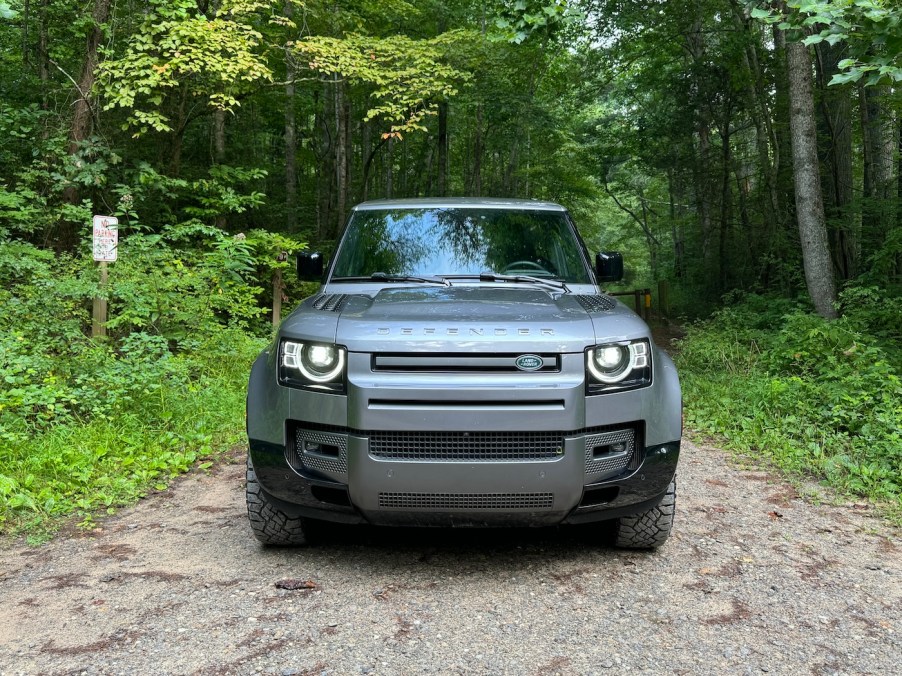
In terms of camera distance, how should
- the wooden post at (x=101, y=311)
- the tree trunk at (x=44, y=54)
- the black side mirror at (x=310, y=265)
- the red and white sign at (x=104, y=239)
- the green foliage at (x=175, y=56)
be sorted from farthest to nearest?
the tree trunk at (x=44, y=54) → the green foliage at (x=175, y=56) → the wooden post at (x=101, y=311) → the red and white sign at (x=104, y=239) → the black side mirror at (x=310, y=265)

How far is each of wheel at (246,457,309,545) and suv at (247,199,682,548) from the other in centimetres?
18

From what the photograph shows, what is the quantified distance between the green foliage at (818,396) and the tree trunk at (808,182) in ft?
1.25

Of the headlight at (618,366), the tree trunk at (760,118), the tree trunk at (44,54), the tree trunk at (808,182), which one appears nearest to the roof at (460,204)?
the headlight at (618,366)

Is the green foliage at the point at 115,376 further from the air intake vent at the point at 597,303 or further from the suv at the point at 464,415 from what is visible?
the air intake vent at the point at 597,303

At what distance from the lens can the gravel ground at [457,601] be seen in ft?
8.00

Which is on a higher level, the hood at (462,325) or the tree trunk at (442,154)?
the tree trunk at (442,154)

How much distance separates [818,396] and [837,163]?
8.40 meters

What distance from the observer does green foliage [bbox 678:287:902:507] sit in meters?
5.02

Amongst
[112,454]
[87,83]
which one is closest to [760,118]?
[87,83]

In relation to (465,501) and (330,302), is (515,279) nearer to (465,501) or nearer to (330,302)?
(330,302)

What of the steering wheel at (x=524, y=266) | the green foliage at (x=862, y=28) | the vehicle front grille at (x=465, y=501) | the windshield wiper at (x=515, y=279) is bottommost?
the vehicle front grille at (x=465, y=501)

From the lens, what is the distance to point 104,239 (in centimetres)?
711

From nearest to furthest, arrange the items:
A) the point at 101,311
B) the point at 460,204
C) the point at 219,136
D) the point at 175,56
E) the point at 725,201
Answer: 1. the point at 460,204
2. the point at 101,311
3. the point at 175,56
4. the point at 219,136
5. the point at 725,201

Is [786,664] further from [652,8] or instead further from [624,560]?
[652,8]
